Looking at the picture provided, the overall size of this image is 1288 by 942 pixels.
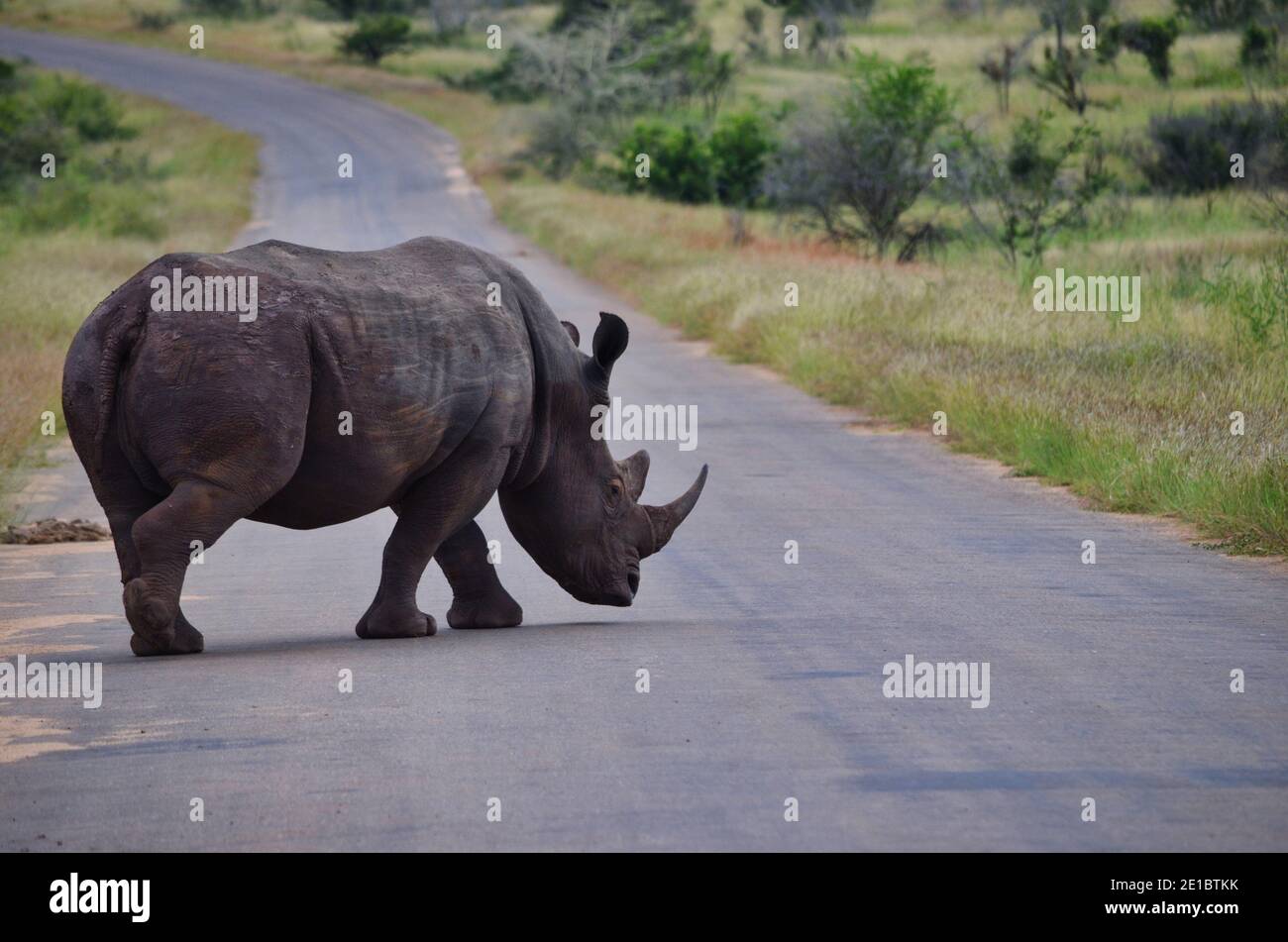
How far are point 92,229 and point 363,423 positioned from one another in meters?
33.1

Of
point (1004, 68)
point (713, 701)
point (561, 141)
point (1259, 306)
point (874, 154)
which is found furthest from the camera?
point (1004, 68)

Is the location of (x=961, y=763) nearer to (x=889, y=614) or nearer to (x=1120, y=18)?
(x=889, y=614)

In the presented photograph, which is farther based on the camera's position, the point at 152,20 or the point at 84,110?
the point at 152,20

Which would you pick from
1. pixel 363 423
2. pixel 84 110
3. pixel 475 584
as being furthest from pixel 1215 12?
pixel 363 423

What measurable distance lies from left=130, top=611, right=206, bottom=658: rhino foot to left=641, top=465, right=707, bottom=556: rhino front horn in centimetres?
227

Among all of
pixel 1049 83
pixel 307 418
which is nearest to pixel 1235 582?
pixel 307 418

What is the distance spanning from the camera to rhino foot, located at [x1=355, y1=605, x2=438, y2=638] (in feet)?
31.3

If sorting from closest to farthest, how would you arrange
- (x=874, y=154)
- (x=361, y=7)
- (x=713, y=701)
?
(x=713, y=701)
(x=874, y=154)
(x=361, y=7)

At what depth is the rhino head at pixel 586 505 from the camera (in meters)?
9.94

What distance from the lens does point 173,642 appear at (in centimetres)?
908

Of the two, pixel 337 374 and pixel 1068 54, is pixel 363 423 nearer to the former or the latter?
pixel 337 374

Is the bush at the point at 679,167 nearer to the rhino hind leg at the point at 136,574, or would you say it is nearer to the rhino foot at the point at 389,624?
the rhino foot at the point at 389,624

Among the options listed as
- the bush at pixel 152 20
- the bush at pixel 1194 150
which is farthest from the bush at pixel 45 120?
the bush at pixel 1194 150

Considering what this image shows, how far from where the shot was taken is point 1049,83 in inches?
2363
